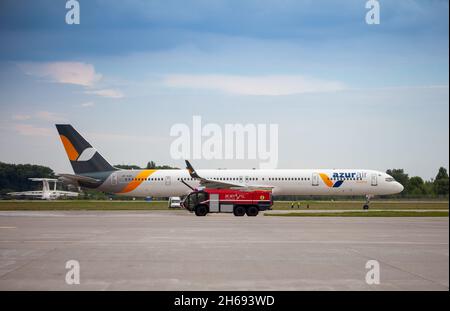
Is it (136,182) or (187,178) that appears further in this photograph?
(136,182)

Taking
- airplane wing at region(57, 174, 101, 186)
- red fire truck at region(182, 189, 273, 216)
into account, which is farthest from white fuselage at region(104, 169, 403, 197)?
red fire truck at region(182, 189, 273, 216)

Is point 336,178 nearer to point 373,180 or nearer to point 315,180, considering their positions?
point 315,180

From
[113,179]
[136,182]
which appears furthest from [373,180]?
[113,179]

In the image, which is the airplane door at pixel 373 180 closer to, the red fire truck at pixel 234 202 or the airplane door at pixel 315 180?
the airplane door at pixel 315 180

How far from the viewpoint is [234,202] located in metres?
38.8

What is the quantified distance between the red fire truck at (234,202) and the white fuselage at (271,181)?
14813 mm

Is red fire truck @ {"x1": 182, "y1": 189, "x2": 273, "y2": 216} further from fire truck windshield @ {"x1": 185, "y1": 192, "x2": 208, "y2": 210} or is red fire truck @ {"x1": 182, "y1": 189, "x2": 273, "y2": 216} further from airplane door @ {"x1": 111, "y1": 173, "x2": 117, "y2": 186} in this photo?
airplane door @ {"x1": 111, "y1": 173, "x2": 117, "y2": 186}

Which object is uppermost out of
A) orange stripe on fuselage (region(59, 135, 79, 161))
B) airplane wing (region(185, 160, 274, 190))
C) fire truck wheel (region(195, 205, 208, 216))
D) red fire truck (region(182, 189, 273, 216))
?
orange stripe on fuselage (region(59, 135, 79, 161))

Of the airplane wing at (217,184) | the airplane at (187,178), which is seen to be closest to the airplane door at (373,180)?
the airplane at (187,178)

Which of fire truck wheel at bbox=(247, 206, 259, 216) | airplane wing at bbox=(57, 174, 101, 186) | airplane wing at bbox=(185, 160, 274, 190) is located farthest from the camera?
airplane wing at bbox=(57, 174, 101, 186)

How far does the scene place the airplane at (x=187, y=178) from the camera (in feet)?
178

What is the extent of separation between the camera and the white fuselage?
54.3 m

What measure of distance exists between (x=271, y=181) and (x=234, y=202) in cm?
1604
